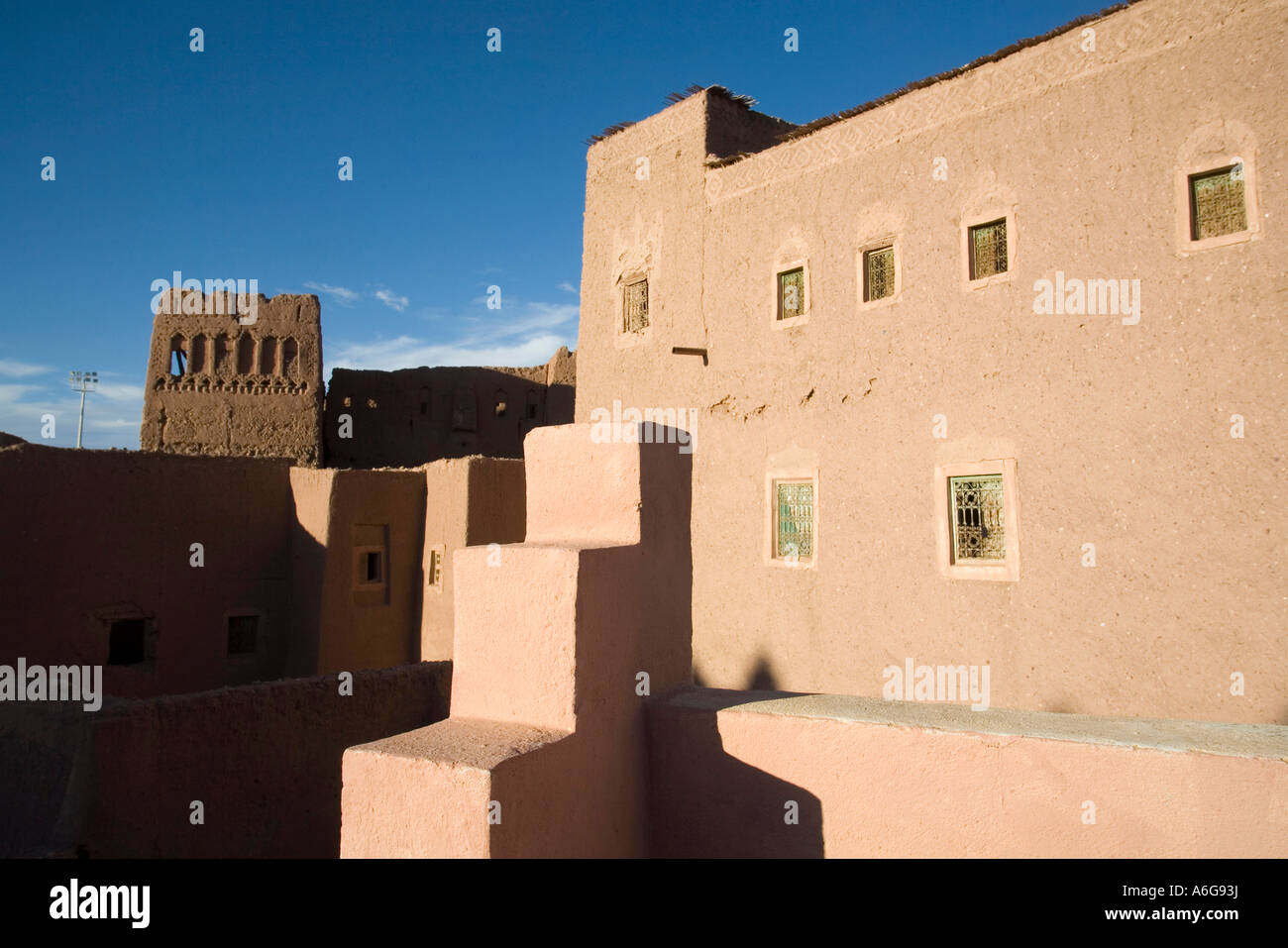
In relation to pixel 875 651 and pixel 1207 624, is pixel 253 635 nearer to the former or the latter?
pixel 875 651

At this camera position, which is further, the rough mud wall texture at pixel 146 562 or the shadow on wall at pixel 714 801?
the rough mud wall texture at pixel 146 562

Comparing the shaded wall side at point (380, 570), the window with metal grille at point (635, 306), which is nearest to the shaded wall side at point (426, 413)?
the shaded wall side at point (380, 570)

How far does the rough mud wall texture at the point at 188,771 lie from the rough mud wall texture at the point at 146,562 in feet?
15.8

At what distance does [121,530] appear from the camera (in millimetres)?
11812

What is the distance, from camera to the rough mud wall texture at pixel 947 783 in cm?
278

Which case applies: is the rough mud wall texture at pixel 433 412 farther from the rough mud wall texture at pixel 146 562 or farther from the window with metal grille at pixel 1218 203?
the window with metal grille at pixel 1218 203

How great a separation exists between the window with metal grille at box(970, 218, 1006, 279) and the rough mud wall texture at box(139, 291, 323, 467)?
15.9 metres

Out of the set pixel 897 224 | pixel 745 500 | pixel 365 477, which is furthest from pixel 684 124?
pixel 365 477

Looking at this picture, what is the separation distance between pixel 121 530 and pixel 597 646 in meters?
10.8

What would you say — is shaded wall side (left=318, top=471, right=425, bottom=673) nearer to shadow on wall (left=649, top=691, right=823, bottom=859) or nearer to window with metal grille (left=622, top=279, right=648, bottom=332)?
window with metal grille (left=622, top=279, right=648, bottom=332)

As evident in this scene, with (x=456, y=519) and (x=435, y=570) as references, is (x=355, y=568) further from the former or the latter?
A: (x=456, y=519)

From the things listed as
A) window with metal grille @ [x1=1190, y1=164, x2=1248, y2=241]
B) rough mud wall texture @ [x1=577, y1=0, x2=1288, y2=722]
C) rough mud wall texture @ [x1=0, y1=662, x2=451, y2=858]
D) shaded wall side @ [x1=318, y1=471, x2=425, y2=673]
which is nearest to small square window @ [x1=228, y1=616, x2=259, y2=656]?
shaded wall side @ [x1=318, y1=471, x2=425, y2=673]

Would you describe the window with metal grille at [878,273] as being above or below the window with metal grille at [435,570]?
above

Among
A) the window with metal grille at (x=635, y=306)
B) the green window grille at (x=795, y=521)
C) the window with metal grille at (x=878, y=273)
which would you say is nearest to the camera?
the window with metal grille at (x=878, y=273)
